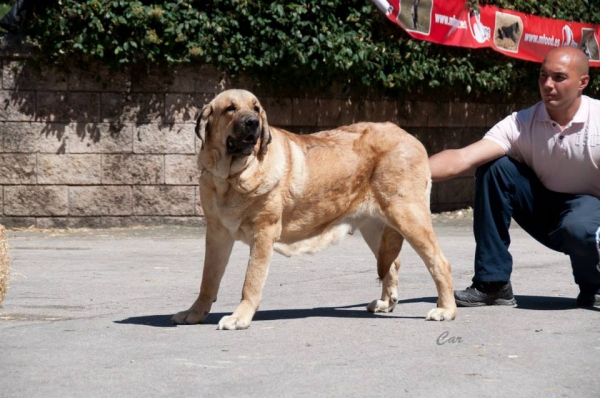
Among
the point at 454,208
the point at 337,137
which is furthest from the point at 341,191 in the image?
the point at 454,208

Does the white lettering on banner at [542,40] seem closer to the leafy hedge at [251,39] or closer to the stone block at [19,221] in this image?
the leafy hedge at [251,39]

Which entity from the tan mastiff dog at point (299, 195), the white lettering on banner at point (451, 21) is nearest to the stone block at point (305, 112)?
the white lettering on banner at point (451, 21)

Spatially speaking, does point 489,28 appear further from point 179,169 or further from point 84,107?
point 84,107

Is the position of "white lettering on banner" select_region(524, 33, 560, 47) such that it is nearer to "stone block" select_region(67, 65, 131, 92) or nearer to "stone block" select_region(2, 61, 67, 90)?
"stone block" select_region(67, 65, 131, 92)

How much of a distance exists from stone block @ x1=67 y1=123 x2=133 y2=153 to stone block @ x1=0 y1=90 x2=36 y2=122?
0.49 meters

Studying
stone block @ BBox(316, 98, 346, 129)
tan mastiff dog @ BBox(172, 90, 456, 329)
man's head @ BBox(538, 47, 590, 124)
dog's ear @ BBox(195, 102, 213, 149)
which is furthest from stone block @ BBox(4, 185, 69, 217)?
man's head @ BBox(538, 47, 590, 124)

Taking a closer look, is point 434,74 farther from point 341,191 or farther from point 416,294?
point 341,191

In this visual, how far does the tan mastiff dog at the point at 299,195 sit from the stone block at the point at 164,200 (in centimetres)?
528

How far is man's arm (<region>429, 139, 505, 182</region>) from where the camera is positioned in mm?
6328

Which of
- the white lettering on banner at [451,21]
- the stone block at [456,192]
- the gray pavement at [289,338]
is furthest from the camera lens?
the stone block at [456,192]

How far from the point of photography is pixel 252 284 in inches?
220

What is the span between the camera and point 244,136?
550 centimetres

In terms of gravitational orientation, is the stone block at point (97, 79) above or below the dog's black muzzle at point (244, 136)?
above

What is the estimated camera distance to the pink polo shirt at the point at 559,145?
6.24 m
